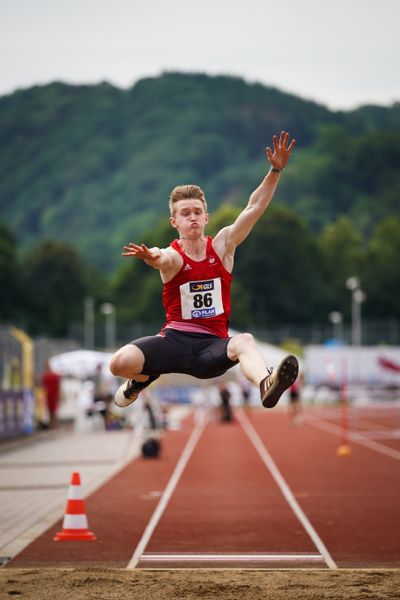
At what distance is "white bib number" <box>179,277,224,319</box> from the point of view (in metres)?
8.68

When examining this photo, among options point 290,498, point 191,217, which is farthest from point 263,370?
point 290,498

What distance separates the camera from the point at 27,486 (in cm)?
1786

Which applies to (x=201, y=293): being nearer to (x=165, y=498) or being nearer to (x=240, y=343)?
(x=240, y=343)

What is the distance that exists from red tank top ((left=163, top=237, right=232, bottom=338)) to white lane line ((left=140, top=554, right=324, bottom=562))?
107 inches

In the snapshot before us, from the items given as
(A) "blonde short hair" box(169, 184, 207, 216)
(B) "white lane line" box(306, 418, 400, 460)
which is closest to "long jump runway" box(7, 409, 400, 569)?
(B) "white lane line" box(306, 418, 400, 460)

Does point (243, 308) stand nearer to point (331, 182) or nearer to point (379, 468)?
point (331, 182)

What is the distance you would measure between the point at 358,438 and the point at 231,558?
2249cm

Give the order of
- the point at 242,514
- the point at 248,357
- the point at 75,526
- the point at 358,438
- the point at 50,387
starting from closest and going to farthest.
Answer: the point at 248,357
the point at 75,526
the point at 242,514
the point at 50,387
the point at 358,438

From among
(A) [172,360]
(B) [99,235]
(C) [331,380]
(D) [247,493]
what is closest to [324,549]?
(A) [172,360]

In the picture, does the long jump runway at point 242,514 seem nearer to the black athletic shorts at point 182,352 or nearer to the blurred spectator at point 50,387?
the black athletic shorts at point 182,352

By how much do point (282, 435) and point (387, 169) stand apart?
145339 mm

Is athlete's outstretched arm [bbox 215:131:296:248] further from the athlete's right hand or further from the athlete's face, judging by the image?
the athlete's right hand

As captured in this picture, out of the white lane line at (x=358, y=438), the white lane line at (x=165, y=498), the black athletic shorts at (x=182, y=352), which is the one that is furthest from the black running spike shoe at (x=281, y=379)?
the white lane line at (x=358, y=438)

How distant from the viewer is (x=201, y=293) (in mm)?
8703
